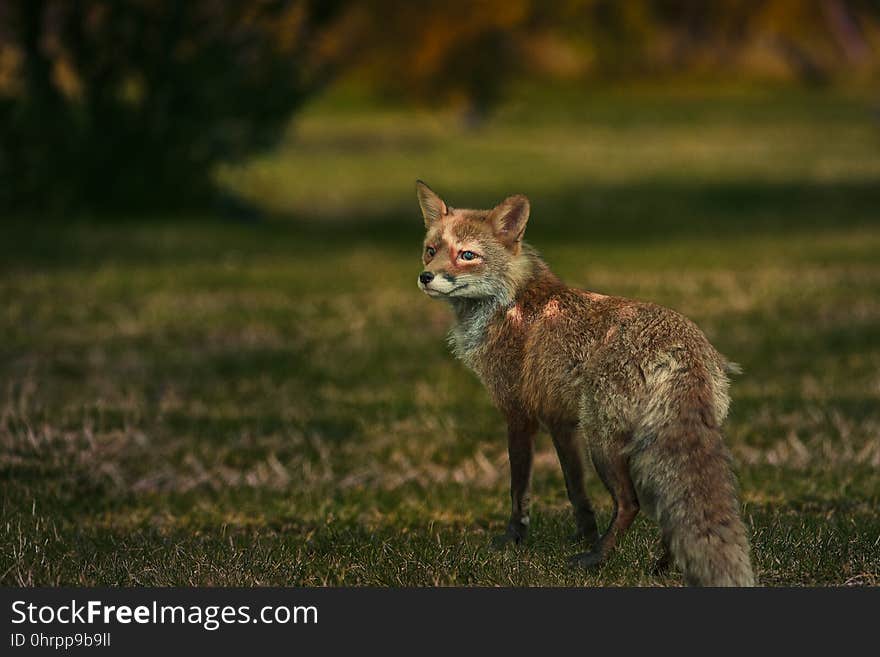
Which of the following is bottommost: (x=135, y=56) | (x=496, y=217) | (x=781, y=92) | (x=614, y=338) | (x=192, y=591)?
(x=192, y=591)

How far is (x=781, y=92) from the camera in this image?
58.6 meters

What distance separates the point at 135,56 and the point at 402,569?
591 inches

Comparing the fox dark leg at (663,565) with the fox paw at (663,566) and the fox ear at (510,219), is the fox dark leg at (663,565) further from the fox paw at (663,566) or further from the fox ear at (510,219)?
the fox ear at (510,219)

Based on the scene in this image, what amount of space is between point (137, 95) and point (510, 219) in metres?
15.4

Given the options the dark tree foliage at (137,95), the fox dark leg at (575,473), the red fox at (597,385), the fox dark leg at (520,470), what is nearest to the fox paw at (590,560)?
the red fox at (597,385)

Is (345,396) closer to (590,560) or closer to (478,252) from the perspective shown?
(478,252)

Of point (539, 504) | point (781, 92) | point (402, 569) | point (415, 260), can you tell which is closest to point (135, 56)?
point (415, 260)

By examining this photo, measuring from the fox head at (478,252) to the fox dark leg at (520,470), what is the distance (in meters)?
0.59

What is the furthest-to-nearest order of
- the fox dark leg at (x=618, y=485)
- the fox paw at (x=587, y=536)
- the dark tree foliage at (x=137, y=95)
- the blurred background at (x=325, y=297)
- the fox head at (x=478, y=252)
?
the dark tree foliage at (x=137, y=95), the blurred background at (x=325, y=297), the fox paw at (x=587, y=536), the fox head at (x=478, y=252), the fox dark leg at (x=618, y=485)

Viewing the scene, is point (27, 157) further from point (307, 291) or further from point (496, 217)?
point (496, 217)

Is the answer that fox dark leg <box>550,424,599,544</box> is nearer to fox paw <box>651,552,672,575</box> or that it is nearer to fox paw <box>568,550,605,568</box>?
fox paw <box>568,550,605,568</box>

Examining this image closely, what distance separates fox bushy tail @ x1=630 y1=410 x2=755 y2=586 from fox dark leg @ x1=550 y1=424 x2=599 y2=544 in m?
0.68

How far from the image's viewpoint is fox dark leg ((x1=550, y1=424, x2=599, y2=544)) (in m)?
5.99

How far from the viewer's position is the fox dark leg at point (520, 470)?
20.1 ft
